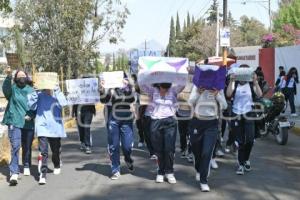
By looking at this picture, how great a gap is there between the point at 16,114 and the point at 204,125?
3.11 m

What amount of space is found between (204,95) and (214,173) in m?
1.74

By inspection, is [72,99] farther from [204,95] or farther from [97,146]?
[204,95]

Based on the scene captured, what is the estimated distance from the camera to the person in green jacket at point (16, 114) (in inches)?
369

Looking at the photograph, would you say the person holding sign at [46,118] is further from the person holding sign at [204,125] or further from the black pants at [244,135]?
the black pants at [244,135]

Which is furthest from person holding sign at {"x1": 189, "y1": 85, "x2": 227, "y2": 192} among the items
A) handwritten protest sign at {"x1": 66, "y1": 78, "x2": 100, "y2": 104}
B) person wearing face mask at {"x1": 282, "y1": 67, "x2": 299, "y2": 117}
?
person wearing face mask at {"x1": 282, "y1": 67, "x2": 299, "y2": 117}

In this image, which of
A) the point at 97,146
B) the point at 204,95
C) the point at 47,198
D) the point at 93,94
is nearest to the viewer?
the point at 47,198

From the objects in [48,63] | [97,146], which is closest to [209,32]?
[48,63]

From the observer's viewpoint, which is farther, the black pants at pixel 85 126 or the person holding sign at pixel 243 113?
the black pants at pixel 85 126

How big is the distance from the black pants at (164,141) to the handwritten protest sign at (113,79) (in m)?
1.00

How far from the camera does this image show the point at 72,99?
12.7 m

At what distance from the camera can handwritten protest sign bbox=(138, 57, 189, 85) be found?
9.28 meters

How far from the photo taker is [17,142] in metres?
9.42

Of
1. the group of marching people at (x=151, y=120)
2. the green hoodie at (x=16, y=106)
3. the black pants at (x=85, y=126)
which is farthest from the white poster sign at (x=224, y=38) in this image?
the green hoodie at (x=16, y=106)

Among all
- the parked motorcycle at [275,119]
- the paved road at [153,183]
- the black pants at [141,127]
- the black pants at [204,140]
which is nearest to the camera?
the paved road at [153,183]
